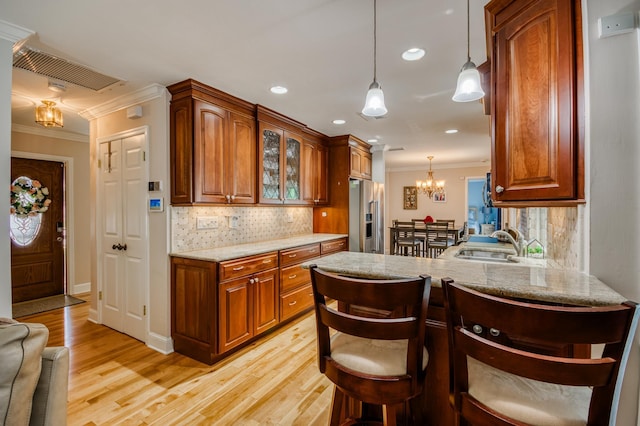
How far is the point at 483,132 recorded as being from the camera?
4.49 m

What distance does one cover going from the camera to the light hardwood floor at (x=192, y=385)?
6.25 feet

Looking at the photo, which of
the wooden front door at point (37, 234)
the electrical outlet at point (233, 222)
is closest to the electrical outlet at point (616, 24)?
the electrical outlet at point (233, 222)

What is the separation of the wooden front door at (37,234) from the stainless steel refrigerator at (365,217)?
4.35 metres

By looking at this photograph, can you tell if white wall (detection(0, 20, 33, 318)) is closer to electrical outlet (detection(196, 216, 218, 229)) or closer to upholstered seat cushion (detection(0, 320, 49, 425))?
upholstered seat cushion (detection(0, 320, 49, 425))

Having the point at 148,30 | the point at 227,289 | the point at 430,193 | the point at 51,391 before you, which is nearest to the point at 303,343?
the point at 227,289

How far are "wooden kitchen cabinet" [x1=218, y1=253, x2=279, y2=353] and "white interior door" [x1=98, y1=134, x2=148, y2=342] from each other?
938 mm

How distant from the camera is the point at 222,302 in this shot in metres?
2.55

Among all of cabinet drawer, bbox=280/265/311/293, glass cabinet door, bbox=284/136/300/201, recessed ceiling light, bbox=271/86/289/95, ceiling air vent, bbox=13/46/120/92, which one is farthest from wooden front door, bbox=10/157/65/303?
recessed ceiling light, bbox=271/86/289/95

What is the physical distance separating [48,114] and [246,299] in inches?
106

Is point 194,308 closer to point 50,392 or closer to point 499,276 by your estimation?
point 50,392

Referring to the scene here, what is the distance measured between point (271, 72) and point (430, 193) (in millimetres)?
6050

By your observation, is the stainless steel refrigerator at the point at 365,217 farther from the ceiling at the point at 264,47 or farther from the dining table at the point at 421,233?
the ceiling at the point at 264,47

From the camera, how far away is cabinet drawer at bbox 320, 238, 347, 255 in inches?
158

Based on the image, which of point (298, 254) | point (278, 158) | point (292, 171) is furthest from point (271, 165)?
point (298, 254)
